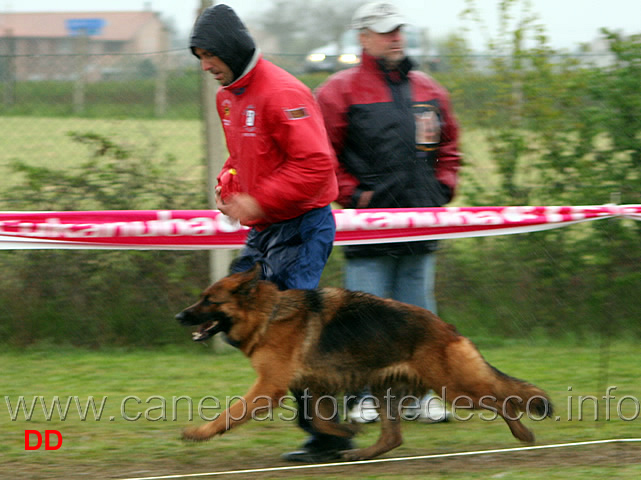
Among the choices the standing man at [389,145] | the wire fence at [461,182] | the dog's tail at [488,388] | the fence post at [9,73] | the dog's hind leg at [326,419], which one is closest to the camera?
the dog's tail at [488,388]

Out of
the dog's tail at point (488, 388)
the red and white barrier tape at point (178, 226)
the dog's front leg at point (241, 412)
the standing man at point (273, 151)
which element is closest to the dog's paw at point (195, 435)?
the dog's front leg at point (241, 412)

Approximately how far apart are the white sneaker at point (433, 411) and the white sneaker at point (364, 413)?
26cm

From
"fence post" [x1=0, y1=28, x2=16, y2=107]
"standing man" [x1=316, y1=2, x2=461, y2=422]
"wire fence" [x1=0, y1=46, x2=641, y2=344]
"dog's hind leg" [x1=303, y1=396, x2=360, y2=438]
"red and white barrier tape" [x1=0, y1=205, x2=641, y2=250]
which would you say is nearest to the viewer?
"dog's hind leg" [x1=303, y1=396, x2=360, y2=438]

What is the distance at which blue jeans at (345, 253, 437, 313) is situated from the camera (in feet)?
15.8

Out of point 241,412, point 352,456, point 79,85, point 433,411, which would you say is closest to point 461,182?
point 433,411

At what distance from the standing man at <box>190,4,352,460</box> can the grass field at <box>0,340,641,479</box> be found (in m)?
0.64

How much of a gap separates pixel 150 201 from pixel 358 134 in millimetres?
2460

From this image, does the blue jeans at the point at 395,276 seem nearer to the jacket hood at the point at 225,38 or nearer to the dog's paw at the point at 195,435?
the dog's paw at the point at 195,435

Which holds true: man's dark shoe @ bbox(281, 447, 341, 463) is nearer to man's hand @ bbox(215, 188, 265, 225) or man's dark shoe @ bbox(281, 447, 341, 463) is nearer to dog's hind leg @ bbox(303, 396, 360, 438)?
dog's hind leg @ bbox(303, 396, 360, 438)

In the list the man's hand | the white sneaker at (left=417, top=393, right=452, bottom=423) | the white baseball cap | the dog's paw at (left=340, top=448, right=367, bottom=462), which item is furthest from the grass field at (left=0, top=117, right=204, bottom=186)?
the dog's paw at (left=340, top=448, right=367, bottom=462)

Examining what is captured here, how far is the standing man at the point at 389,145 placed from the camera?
4543 millimetres

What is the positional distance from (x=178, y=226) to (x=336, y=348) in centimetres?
196

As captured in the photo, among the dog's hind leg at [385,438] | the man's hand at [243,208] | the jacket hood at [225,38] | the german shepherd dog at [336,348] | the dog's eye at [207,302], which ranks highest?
the jacket hood at [225,38]

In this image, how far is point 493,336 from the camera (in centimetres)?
674
